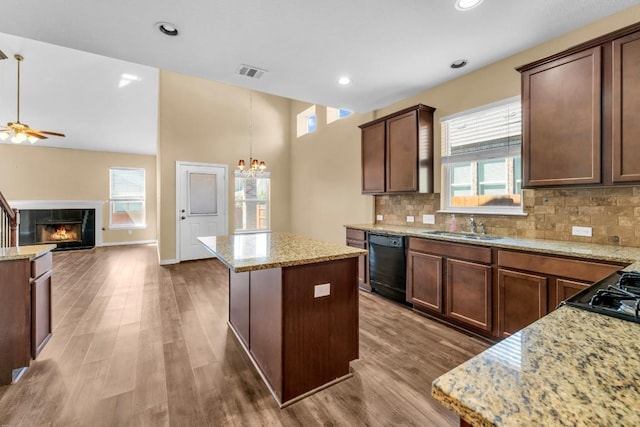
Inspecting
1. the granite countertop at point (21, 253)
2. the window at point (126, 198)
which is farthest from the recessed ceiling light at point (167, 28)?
the window at point (126, 198)

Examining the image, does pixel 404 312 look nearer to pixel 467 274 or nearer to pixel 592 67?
pixel 467 274

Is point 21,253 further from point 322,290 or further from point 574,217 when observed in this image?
point 574,217

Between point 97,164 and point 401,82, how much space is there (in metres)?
8.64

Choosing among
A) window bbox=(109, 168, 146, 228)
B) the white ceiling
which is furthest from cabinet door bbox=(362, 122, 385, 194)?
window bbox=(109, 168, 146, 228)

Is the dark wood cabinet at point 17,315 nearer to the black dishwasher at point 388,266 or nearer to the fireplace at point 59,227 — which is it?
the black dishwasher at point 388,266

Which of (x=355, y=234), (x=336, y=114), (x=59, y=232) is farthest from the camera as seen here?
(x=59, y=232)

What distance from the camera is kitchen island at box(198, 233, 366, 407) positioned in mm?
1788

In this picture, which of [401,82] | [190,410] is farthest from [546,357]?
[401,82]

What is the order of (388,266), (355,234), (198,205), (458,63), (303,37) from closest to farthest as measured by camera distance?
1. (303,37)
2. (458,63)
3. (388,266)
4. (355,234)
5. (198,205)

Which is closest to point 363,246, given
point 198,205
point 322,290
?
point 322,290

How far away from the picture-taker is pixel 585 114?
2.15m

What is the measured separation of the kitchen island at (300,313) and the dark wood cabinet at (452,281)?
4.05 ft

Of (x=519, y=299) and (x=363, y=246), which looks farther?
(x=363, y=246)

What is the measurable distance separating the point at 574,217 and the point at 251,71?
3.46 meters
